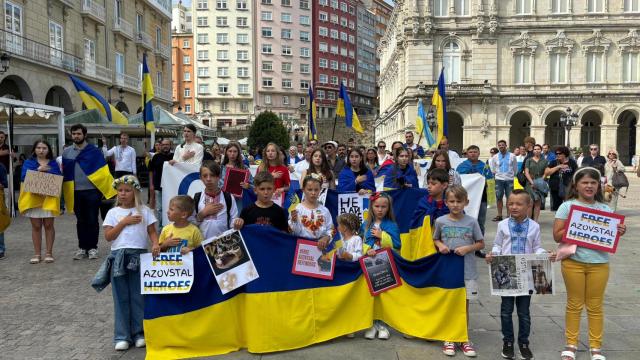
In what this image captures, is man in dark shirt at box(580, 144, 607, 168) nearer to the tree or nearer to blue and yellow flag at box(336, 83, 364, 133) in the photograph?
blue and yellow flag at box(336, 83, 364, 133)

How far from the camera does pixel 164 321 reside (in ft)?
15.9

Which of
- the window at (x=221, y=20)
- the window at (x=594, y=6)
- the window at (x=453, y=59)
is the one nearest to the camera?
the window at (x=594, y=6)

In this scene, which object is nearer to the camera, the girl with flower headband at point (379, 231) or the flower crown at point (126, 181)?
the flower crown at point (126, 181)

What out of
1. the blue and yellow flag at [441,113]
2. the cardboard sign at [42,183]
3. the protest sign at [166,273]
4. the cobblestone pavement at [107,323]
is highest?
the blue and yellow flag at [441,113]

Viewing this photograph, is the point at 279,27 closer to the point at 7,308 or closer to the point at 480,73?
the point at 480,73

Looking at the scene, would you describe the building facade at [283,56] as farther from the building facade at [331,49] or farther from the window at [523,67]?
the window at [523,67]

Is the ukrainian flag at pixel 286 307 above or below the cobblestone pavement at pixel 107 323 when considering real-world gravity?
above

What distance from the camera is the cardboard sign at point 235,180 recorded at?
7086 millimetres

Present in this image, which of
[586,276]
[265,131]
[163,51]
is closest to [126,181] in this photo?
[586,276]

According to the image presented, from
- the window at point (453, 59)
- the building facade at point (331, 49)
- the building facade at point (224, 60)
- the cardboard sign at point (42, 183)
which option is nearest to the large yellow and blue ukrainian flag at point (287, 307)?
the cardboard sign at point (42, 183)

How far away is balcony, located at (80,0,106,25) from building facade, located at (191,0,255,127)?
51502 mm

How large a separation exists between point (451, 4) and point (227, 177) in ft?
146

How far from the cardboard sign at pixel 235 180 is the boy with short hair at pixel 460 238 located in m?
3.11

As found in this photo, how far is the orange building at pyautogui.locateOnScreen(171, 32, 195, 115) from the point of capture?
3420 inches
